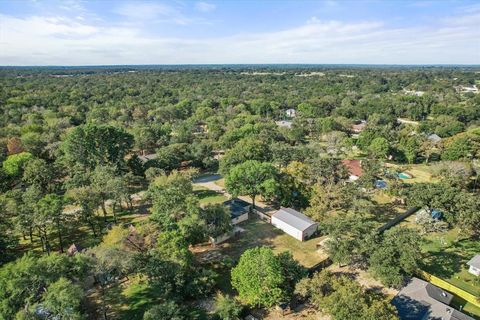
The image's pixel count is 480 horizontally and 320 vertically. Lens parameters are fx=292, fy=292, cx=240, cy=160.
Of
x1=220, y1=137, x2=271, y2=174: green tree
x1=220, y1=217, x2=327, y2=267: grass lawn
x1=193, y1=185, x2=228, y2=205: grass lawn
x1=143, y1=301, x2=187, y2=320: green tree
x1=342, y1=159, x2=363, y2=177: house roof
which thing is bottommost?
x1=220, y1=217, x2=327, y2=267: grass lawn

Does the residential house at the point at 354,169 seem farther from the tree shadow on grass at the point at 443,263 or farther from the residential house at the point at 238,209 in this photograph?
the residential house at the point at 238,209

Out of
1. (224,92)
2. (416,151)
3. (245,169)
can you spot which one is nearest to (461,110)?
(416,151)

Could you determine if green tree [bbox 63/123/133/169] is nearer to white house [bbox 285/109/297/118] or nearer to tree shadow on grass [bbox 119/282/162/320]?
tree shadow on grass [bbox 119/282/162/320]

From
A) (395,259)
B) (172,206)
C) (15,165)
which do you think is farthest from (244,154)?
(15,165)

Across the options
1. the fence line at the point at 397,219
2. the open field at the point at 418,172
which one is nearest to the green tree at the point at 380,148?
the open field at the point at 418,172

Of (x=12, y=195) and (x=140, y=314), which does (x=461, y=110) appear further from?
(x=12, y=195)

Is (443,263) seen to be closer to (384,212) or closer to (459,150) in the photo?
(384,212)

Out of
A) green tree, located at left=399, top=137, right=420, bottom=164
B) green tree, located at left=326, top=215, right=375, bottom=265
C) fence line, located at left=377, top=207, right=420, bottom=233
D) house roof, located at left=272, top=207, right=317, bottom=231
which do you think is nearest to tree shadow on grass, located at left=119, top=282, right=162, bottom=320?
green tree, located at left=326, top=215, right=375, bottom=265
